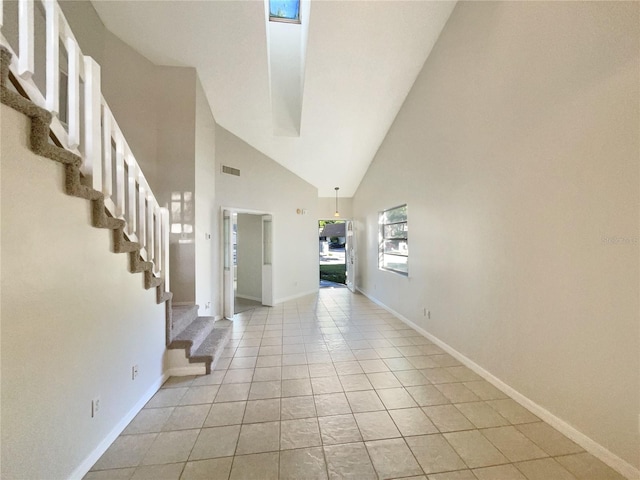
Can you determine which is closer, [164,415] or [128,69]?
[164,415]

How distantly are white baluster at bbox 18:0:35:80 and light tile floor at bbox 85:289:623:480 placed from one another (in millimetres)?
2291

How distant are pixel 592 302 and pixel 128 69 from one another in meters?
5.55

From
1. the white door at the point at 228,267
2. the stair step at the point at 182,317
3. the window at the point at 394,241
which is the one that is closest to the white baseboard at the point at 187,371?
the stair step at the point at 182,317

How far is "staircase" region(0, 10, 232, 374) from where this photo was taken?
129cm

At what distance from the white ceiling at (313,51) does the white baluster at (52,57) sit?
205 cm

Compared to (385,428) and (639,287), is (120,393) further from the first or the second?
(639,287)

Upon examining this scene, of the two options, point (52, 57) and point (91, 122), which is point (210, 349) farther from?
point (52, 57)

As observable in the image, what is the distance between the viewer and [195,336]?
2.97 m

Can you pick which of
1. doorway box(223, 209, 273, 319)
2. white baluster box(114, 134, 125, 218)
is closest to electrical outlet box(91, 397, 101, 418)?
white baluster box(114, 134, 125, 218)

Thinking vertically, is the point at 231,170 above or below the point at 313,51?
below

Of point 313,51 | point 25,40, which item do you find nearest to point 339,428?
point 25,40

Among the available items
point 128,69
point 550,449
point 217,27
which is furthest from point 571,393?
point 128,69

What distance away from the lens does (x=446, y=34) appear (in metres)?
3.22

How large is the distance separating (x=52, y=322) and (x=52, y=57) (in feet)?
4.80
